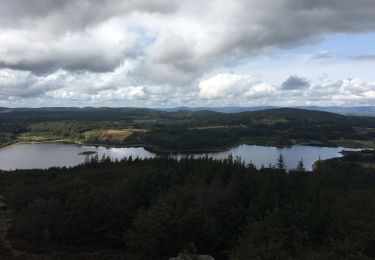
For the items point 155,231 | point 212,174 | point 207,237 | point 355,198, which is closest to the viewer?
point 155,231

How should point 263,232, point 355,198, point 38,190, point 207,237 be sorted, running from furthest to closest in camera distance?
point 355,198, point 38,190, point 207,237, point 263,232

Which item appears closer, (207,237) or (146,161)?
(207,237)

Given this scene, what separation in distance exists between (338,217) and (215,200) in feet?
47.8

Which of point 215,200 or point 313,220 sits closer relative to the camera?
point 313,220

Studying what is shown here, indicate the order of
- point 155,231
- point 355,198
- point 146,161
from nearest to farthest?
point 155,231 < point 355,198 < point 146,161

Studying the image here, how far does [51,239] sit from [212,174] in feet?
123

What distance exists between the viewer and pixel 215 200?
149ft

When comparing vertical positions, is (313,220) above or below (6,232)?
above

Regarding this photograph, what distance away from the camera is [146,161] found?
106 m

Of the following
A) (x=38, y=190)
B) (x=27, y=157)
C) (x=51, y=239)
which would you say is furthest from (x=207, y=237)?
(x=27, y=157)

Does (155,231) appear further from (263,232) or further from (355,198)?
(355,198)

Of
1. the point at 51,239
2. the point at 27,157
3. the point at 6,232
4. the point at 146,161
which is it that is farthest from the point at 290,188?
the point at 27,157

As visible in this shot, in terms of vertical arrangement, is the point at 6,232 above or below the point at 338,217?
below

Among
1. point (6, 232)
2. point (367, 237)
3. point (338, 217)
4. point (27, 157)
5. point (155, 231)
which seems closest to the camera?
point (367, 237)
